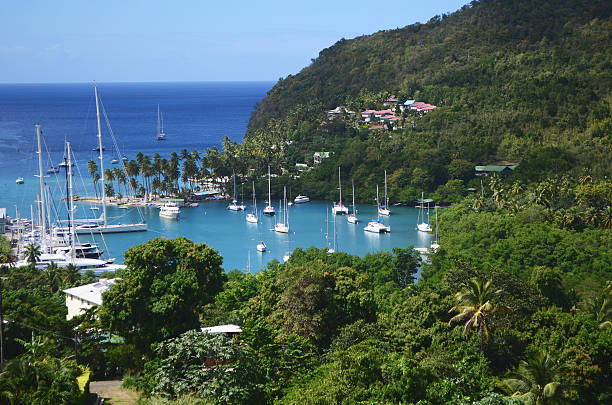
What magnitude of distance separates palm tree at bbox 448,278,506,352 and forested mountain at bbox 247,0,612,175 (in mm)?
45486

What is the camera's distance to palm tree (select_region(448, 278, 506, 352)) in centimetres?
2022

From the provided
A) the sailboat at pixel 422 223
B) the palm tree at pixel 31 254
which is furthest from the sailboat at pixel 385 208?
the palm tree at pixel 31 254

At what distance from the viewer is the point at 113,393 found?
62.6ft

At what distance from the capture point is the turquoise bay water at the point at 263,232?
179 ft

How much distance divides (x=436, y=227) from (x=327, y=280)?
3031 cm

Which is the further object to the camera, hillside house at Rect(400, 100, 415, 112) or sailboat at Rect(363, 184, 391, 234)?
hillside house at Rect(400, 100, 415, 112)

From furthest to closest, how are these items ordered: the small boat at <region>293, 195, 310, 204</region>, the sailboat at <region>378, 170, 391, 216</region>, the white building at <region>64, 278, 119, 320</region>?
the small boat at <region>293, 195, 310, 204</region> → the sailboat at <region>378, 170, 391, 216</region> → the white building at <region>64, 278, 119, 320</region>

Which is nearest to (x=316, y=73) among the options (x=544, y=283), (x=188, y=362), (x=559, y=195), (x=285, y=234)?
(x=285, y=234)

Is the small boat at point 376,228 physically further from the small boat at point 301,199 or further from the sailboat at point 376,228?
the small boat at point 301,199

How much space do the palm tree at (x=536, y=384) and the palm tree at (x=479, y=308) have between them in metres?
2.19

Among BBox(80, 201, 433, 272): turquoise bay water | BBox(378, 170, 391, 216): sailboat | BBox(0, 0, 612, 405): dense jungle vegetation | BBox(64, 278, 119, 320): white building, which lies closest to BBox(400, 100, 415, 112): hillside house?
BBox(0, 0, 612, 405): dense jungle vegetation

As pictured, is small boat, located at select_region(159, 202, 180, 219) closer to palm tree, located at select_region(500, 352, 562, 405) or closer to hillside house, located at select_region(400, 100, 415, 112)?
hillside house, located at select_region(400, 100, 415, 112)

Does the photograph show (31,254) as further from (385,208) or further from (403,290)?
(385,208)

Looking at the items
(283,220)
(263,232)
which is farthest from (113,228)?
(283,220)
